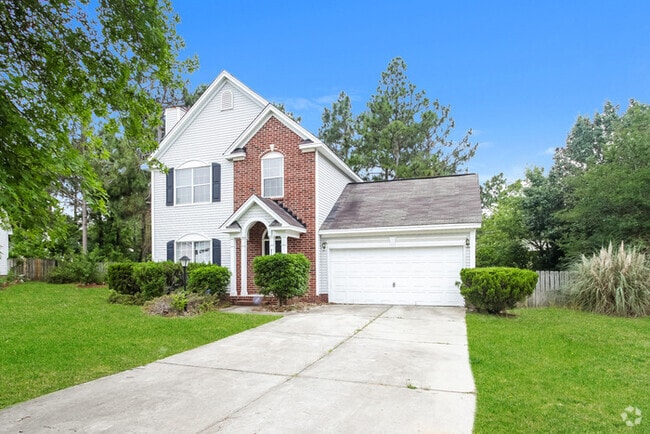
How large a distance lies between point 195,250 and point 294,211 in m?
4.31

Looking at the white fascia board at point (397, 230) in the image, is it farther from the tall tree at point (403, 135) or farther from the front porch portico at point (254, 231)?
the tall tree at point (403, 135)

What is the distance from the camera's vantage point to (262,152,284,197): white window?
46.6 feet

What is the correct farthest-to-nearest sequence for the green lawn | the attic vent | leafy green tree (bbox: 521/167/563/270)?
leafy green tree (bbox: 521/167/563/270)
the attic vent
the green lawn

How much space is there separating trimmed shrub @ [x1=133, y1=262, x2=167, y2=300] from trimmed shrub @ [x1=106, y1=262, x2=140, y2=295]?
1.01m

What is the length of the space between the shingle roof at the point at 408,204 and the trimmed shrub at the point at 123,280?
21.8 ft

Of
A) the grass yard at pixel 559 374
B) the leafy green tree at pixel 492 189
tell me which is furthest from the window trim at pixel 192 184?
the leafy green tree at pixel 492 189

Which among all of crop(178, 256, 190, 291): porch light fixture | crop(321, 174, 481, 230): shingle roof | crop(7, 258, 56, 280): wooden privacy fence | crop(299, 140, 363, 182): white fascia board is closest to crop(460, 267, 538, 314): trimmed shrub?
crop(321, 174, 481, 230): shingle roof

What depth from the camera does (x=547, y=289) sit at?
43.7ft

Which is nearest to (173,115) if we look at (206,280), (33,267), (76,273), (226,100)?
(226,100)

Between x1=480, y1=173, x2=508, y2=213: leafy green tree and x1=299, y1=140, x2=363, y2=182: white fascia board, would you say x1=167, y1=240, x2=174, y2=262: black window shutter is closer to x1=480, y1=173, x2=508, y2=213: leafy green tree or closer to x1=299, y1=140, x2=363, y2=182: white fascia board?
x1=299, y1=140, x2=363, y2=182: white fascia board

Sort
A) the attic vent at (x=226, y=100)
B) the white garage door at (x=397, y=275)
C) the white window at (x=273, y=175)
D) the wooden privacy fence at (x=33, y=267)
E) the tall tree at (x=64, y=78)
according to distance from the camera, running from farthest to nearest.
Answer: the wooden privacy fence at (x=33, y=267)
the attic vent at (x=226, y=100)
the white window at (x=273, y=175)
the white garage door at (x=397, y=275)
the tall tree at (x=64, y=78)

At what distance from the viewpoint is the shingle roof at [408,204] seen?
13109 mm

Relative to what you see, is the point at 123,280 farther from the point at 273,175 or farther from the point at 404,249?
the point at 404,249

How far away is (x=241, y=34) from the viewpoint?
1334 cm
